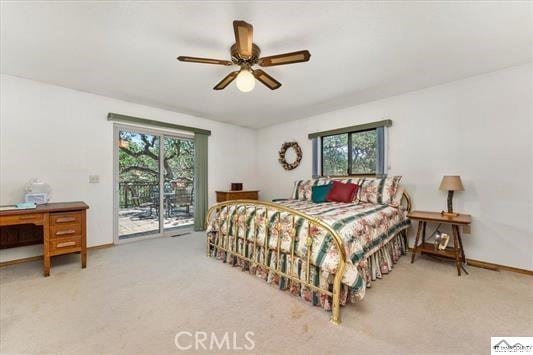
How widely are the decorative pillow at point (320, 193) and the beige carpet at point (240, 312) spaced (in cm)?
137

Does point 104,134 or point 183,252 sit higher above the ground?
point 104,134

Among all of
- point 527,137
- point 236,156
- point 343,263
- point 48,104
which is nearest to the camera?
point 343,263

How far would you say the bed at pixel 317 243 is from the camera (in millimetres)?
1826

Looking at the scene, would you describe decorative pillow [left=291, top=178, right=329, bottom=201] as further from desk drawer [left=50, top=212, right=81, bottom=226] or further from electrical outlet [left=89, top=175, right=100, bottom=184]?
electrical outlet [left=89, top=175, right=100, bottom=184]

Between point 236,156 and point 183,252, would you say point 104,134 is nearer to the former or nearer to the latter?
point 183,252

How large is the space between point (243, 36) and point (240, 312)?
2190 millimetres

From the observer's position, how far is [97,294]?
6.95 ft

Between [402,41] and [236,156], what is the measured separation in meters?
3.97

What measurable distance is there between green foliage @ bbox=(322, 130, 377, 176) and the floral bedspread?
1057 mm

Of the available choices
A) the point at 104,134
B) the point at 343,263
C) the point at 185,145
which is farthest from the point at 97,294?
the point at 185,145

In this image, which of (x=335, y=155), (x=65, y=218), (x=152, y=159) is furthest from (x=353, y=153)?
(x=65, y=218)

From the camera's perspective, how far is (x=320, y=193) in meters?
3.63

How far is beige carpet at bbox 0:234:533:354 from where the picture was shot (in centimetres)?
151

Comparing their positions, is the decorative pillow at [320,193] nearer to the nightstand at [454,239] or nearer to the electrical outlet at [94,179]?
the nightstand at [454,239]
